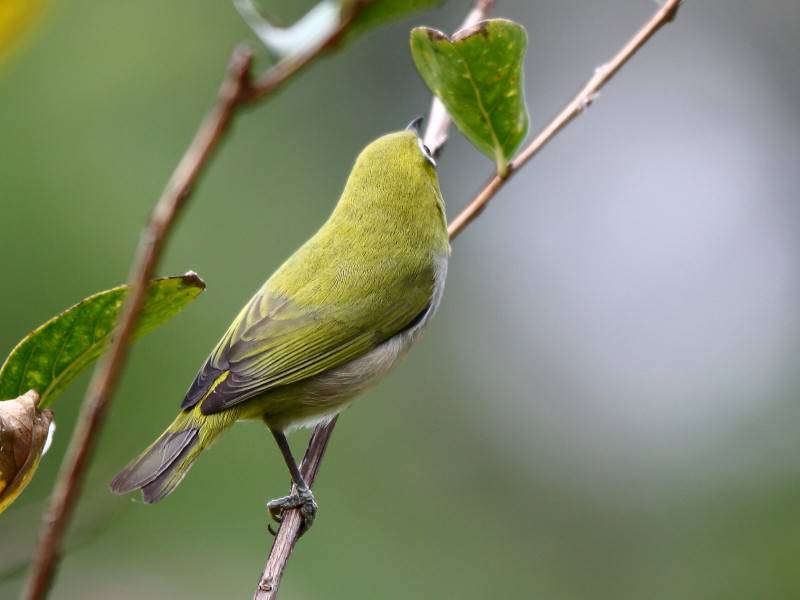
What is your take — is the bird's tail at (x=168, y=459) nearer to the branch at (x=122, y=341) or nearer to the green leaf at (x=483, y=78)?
the green leaf at (x=483, y=78)

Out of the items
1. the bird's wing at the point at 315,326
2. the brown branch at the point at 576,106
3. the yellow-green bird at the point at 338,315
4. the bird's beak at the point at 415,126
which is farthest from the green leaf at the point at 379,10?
the bird's beak at the point at 415,126

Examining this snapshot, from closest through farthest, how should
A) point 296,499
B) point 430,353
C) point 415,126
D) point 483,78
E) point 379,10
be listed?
point 379,10 < point 483,78 < point 296,499 < point 415,126 < point 430,353

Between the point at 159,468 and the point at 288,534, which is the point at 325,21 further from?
the point at 159,468

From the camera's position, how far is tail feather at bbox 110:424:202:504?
8.65 ft

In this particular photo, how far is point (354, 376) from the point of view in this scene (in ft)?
10.8

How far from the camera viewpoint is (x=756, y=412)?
8484mm

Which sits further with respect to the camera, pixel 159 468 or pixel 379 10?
pixel 159 468

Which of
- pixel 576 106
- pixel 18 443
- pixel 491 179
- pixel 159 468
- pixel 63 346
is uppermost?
pixel 576 106

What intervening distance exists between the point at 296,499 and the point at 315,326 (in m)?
0.57

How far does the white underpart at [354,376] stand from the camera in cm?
322

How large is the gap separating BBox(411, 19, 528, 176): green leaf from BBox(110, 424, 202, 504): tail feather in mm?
1177

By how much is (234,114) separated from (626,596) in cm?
719

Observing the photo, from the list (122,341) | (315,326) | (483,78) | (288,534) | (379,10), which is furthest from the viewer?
(315,326)

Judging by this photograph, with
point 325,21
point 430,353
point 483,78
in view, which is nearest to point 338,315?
point 483,78
